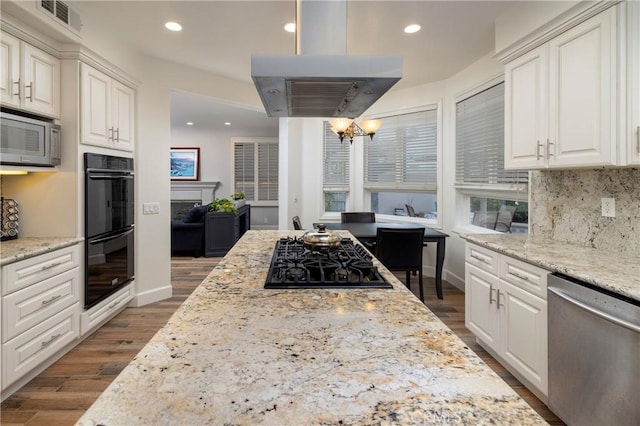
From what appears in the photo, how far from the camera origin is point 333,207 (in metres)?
5.71

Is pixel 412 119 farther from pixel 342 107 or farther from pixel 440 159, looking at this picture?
pixel 342 107

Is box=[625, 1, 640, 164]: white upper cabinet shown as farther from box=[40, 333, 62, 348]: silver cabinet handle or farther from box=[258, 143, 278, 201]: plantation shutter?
box=[258, 143, 278, 201]: plantation shutter

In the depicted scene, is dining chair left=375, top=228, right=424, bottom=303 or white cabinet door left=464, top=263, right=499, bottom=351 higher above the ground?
dining chair left=375, top=228, right=424, bottom=303

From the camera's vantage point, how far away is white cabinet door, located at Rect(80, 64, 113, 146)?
2.92m

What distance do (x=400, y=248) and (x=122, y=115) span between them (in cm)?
306

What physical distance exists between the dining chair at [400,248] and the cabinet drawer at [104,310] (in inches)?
100

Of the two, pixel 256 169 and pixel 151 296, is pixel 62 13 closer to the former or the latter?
pixel 151 296

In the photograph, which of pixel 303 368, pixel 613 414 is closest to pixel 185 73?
pixel 303 368

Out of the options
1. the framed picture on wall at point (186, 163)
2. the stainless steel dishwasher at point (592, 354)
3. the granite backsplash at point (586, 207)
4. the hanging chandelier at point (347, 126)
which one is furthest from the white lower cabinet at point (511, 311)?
the framed picture on wall at point (186, 163)

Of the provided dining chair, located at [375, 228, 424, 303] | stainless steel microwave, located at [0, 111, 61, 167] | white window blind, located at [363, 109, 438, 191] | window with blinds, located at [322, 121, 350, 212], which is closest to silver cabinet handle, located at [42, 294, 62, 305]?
stainless steel microwave, located at [0, 111, 61, 167]

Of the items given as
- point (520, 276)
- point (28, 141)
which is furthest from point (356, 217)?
point (28, 141)

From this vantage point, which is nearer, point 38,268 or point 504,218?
point 38,268

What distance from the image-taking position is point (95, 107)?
3064 millimetres

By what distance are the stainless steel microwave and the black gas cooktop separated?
1.89 meters
